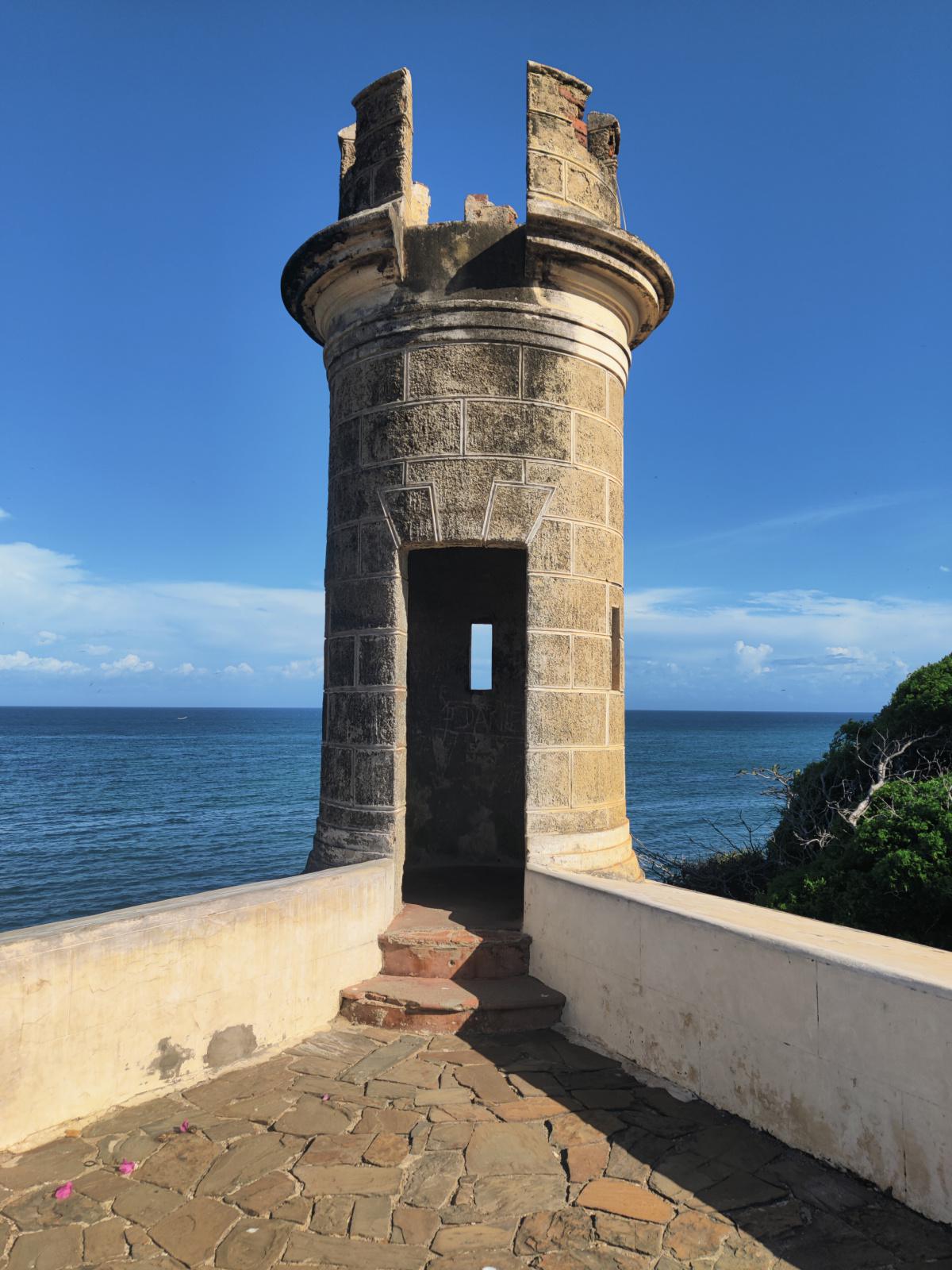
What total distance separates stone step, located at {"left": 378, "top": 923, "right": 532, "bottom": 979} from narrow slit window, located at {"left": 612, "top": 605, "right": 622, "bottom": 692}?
1.73m

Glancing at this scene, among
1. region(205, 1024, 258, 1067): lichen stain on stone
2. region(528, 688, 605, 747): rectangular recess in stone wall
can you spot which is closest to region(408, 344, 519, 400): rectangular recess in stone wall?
region(528, 688, 605, 747): rectangular recess in stone wall

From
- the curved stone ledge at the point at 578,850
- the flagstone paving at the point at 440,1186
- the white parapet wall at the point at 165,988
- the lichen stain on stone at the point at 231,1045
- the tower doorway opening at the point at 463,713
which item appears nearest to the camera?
the flagstone paving at the point at 440,1186

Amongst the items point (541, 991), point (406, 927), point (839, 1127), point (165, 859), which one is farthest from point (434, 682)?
point (165, 859)

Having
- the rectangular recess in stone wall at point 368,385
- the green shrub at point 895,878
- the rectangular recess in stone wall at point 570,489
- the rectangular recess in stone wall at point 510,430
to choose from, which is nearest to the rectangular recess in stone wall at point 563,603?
the rectangular recess in stone wall at point 570,489

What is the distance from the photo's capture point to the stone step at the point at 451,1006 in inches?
172

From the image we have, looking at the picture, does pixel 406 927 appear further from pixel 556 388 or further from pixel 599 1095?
pixel 556 388

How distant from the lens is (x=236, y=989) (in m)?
3.98

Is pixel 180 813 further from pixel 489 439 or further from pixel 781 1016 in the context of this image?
pixel 781 1016

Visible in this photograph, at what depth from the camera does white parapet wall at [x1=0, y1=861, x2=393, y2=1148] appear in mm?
3234

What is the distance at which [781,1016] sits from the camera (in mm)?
3295

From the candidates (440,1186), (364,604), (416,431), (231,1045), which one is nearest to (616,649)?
(364,604)

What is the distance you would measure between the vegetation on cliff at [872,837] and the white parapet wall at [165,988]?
3649mm

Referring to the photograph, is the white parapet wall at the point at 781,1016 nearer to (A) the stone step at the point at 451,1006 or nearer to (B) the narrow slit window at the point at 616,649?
(A) the stone step at the point at 451,1006

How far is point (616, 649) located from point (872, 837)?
2.60 metres
